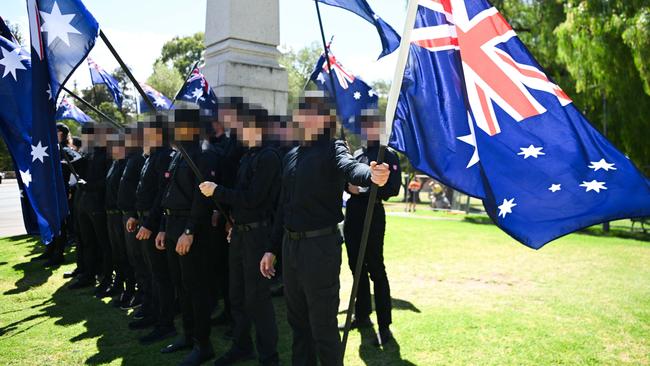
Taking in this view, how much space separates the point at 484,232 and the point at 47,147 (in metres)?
12.8

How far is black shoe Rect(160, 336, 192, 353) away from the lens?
498 cm

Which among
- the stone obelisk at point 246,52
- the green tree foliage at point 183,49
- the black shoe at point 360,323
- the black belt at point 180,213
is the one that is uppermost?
the green tree foliage at point 183,49

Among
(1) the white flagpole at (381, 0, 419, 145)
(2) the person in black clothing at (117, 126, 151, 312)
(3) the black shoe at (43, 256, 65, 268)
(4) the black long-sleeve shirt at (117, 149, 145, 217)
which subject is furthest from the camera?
(3) the black shoe at (43, 256, 65, 268)

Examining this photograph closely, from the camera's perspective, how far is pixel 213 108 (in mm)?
6969

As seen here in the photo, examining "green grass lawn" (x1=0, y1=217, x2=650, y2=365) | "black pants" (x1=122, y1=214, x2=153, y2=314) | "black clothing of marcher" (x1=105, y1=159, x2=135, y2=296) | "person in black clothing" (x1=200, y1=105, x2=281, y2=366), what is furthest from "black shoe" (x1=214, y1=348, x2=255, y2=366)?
"black clothing of marcher" (x1=105, y1=159, x2=135, y2=296)

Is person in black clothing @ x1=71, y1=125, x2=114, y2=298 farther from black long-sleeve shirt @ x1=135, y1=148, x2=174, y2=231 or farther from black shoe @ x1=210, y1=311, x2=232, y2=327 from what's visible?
black shoe @ x1=210, y1=311, x2=232, y2=327

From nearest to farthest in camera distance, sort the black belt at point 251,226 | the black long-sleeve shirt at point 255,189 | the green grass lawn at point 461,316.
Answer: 1. the black long-sleeve shirt at point 255,189
2. the black belt at point 251,226
3. the green grass lawn at point 461,316

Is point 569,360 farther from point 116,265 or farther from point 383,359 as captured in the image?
point 116,265

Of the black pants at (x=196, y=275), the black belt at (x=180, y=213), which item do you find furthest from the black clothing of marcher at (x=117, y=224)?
the black pants at (x=196, y=275)

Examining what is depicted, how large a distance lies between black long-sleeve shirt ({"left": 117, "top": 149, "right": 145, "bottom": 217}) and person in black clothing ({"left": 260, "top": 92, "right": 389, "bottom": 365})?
10.4 feet

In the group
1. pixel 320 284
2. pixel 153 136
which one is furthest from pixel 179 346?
pixel 320 284

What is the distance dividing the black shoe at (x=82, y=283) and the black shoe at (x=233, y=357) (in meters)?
4.31

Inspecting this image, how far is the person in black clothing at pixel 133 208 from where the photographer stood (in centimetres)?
601

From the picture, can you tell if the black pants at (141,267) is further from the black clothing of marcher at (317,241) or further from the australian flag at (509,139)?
the australian flag at (509,139)
